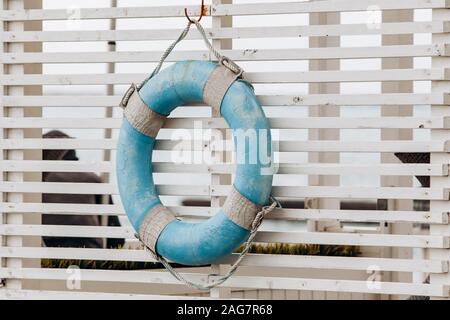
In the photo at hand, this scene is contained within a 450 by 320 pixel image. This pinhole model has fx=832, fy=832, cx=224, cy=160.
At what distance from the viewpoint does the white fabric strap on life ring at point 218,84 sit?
341 centimetres

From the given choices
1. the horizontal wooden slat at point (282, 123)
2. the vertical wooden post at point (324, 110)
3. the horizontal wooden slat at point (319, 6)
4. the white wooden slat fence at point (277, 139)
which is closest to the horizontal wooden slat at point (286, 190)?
the white wooden slat fence at point (277, 139)

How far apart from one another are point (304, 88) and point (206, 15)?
105 inches

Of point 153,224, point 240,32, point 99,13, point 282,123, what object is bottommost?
point 153,224

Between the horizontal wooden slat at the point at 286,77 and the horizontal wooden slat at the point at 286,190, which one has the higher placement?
the horizontal wooden slat at the point at 286,77

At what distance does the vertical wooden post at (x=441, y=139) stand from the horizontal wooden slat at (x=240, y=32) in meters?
0.05

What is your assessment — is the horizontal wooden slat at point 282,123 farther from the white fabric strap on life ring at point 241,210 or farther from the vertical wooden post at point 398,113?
the vertical wooden post at point 398,113

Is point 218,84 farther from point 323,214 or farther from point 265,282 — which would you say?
point 265,282

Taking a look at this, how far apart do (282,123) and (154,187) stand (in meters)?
0.63

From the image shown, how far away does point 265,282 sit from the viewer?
11.6 feet

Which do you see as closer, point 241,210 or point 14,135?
point 241,210

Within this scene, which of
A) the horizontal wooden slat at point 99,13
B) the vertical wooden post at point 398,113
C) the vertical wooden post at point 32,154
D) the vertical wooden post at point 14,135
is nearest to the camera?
the horizontal wooden slat at point 99,13

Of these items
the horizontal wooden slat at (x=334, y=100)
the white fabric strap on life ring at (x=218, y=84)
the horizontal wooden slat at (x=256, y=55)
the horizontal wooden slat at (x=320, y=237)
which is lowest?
the horizontal wooden slat at (x=320, y=237)

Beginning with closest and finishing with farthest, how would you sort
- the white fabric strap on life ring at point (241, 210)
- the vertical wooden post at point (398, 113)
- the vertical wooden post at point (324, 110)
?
the white fabric strap on life ring at point (241, 210) → the vertical wooden post at point (398, 113) → the vertical wooden post at point (324, 110)

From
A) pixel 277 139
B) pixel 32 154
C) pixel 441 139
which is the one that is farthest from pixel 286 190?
pixel 32 154
